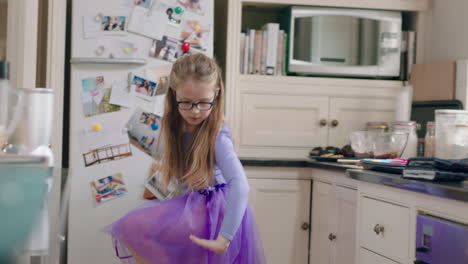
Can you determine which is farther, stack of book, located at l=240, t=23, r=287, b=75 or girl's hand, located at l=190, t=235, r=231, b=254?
stack of book, located at l=240, t=23, r=287, b=75

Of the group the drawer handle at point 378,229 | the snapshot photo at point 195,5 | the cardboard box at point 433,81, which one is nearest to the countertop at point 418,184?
the drawer handle at point 378,229

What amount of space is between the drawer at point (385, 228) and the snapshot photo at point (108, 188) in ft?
4.12

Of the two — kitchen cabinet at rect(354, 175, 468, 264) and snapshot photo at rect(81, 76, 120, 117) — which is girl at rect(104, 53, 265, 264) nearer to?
kitchen cabinet at rect(354, 175, 468, 264)

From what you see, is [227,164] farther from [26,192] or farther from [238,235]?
[26,192]

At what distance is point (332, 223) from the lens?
265cm

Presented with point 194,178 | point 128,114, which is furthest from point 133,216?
point 128,114

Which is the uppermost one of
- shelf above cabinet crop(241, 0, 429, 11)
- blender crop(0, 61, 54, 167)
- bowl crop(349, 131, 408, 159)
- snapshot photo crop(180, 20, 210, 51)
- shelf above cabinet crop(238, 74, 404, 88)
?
shelf above cabinet crop(241, 0, 429, 11)

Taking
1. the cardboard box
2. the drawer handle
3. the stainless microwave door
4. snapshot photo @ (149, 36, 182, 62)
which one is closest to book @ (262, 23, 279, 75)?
the stainless microwave door

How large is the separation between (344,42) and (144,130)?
1.15 meters

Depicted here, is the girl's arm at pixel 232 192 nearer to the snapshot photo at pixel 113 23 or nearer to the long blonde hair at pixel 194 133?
the long blonde hair at pixel 194 133

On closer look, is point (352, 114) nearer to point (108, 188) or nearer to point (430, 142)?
point (430, 142)

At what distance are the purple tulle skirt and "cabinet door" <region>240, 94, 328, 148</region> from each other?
3.69 ft

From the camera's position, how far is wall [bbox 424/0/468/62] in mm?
2941

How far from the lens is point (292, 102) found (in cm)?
312
